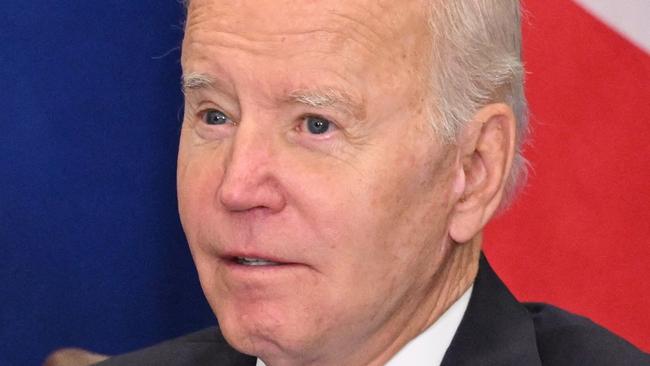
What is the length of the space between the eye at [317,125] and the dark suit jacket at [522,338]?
40 centimetres

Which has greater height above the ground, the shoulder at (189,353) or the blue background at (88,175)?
the blue background at (88,175)

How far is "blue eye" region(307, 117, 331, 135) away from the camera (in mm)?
1839

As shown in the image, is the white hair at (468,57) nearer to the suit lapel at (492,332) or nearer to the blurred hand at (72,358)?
the suit lapel at (492,332)

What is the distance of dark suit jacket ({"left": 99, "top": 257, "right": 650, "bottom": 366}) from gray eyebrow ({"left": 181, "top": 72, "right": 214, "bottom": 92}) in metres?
0.52

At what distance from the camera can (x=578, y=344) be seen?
6.68ft

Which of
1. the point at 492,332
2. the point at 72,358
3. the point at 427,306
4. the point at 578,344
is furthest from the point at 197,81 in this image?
the point at 72,358

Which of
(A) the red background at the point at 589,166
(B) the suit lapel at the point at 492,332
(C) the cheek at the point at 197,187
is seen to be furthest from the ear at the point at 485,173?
(A) the red background at the point at 589,166

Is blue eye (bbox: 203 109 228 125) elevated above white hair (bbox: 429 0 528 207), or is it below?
below

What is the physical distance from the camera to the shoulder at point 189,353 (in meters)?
2.30

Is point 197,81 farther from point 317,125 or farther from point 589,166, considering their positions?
point 589,166

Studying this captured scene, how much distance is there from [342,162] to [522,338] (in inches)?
16.8

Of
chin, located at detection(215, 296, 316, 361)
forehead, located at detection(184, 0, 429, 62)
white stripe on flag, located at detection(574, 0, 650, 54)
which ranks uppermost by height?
white stripe on flag, located at detection(574, 0, 650, 54)

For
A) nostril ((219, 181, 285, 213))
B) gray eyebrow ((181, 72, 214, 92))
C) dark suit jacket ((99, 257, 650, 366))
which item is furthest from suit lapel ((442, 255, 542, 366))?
gray eyebrow ((181, 72, 214, 92))

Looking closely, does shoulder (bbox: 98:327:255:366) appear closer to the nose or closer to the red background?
the nose
